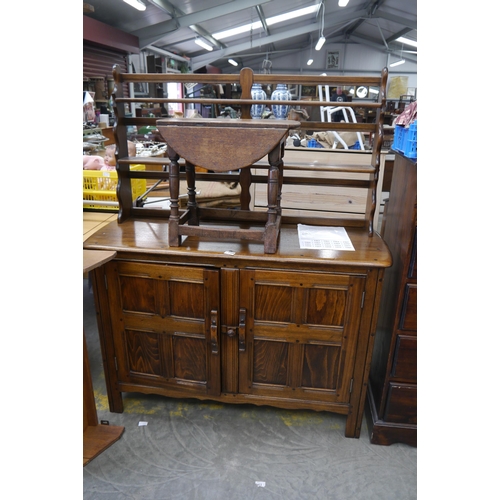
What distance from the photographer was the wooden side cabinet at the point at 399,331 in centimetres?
167

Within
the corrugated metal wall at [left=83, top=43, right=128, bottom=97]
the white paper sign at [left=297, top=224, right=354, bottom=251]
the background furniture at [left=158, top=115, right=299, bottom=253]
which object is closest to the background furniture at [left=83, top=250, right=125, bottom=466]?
the background furniture at [left=158, top=115, right=299, bottom=253]

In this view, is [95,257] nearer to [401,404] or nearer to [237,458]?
[237,458]

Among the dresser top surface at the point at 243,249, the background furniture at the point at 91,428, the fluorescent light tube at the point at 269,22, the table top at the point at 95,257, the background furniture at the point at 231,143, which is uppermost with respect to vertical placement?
the fluorescent light tube at the point at 269,22

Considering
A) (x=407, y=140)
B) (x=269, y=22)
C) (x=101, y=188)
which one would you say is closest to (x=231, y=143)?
(x=407, y=140)

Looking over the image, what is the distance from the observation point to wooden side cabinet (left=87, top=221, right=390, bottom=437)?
172 centimetres

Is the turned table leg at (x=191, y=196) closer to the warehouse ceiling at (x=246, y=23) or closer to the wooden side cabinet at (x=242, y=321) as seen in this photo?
the wooden side cabinet at (x=242, y=321)

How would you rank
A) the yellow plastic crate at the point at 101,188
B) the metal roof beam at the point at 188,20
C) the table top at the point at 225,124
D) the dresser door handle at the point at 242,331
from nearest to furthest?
the table top at the point at 225,124 < the dresser door handle at the point at 242,331 < the yellow plastic crate at the point at 101,188 < the metal roof beam at the point at 188,20

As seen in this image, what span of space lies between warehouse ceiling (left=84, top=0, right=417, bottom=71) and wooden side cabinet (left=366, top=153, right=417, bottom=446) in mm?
4562

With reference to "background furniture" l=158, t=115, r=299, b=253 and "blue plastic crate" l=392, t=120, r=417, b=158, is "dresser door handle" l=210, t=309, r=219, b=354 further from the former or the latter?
"blue plastic crate" l=392, t=120, r=417, b=158

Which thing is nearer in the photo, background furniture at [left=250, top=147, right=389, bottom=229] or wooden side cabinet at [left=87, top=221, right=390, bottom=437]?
wooden side cabinet at [left=87, top=221, right=390, bottom=437]

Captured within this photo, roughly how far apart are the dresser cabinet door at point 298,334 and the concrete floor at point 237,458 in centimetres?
25

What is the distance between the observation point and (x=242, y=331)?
71.4 inches

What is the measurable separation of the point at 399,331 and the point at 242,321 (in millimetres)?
688

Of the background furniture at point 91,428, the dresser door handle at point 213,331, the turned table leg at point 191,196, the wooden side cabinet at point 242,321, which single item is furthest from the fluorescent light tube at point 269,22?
the background furniture at point 91,428
